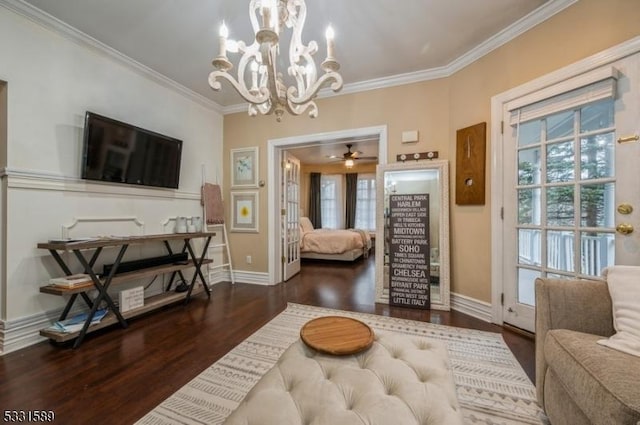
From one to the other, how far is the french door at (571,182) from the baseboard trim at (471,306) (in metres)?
0.16

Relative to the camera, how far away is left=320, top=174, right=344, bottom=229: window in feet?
26.5

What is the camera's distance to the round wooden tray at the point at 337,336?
1.17m

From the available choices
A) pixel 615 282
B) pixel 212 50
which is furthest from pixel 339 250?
pixel 615 282

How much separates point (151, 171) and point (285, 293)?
2149 millimetres

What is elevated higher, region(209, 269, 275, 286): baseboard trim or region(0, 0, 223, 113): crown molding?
region(0, 0, 223, 113): crown molding

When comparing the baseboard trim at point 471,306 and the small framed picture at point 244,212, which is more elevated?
the small framed picture at point 244,212

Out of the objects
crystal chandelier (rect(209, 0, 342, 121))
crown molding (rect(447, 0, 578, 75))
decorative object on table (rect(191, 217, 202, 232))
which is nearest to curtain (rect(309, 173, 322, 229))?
decorative object on table (rect(191, 217, 202, 232))

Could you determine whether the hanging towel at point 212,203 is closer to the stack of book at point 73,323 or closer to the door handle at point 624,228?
the stack of book at point 73,323

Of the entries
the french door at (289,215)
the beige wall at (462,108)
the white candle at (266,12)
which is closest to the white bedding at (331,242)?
the french door at (289,215)

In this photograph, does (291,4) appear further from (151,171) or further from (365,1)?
(151,171)

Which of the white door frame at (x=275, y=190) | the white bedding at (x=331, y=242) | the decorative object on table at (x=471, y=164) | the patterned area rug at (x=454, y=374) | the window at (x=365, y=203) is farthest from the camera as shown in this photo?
the window at (x=365, y=203)

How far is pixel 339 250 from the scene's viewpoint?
17.4 ft

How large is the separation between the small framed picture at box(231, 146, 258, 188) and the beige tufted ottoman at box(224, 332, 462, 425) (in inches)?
120

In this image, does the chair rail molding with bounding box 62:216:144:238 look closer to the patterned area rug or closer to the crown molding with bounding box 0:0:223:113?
the crown molding with bounding box 0:0:223:113
